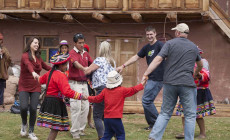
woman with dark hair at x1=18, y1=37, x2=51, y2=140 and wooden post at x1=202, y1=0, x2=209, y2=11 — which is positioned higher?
wooden post at x1=202, y1=0, x2=209, y2=11

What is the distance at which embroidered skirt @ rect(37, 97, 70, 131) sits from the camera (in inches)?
246

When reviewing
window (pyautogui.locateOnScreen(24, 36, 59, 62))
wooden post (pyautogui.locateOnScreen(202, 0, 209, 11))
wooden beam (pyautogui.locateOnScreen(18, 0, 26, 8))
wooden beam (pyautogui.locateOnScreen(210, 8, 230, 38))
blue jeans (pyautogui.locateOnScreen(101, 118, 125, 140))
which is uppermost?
wooden beam (pyautogui.locateOnScreen(18, 0, 26, 8))

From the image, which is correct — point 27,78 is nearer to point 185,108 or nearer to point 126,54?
point 185,108

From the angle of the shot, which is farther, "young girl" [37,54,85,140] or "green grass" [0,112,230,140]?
"green grass" [0,112,230,140]

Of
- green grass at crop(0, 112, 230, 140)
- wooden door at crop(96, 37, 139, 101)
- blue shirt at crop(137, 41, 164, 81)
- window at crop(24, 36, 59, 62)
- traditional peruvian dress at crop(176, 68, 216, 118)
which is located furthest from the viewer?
window at crop(24, 36, 59, 62)

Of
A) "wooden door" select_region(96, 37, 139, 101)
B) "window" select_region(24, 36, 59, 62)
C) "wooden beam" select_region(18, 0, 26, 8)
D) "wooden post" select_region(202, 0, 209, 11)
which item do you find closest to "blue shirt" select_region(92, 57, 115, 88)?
"wooden post" select_region(202, 0, 209, 11)

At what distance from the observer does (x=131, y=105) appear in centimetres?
1205

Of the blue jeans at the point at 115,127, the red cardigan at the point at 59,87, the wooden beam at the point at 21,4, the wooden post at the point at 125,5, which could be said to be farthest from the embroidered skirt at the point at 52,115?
the wooden beam at the point at 21,4

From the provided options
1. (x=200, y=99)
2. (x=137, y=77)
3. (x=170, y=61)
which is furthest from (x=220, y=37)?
(x=170, y=61)

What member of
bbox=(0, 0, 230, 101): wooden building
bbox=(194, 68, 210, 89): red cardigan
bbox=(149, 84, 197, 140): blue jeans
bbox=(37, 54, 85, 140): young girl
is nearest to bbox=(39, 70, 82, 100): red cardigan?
bbox=(37, 54, 85, 140): young girl

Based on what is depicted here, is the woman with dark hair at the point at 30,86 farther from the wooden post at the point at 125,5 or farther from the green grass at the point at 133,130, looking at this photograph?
the wooden post at the point at 125,5

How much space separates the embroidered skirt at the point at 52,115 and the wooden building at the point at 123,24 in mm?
7917

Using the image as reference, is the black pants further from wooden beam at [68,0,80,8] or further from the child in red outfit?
wooden beam at [68,0,80,8]

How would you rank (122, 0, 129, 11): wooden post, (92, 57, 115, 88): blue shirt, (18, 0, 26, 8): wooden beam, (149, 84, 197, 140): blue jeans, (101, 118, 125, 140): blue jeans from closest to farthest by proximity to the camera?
(101, 118, 125, 140): blue jeans
(149, 84, 197, 140): blue jeans
(92, 57, 115, 88): blue shirt
(122, 0, 129, 11): wooden post
(18, 0, 26, 8): wooden beam
